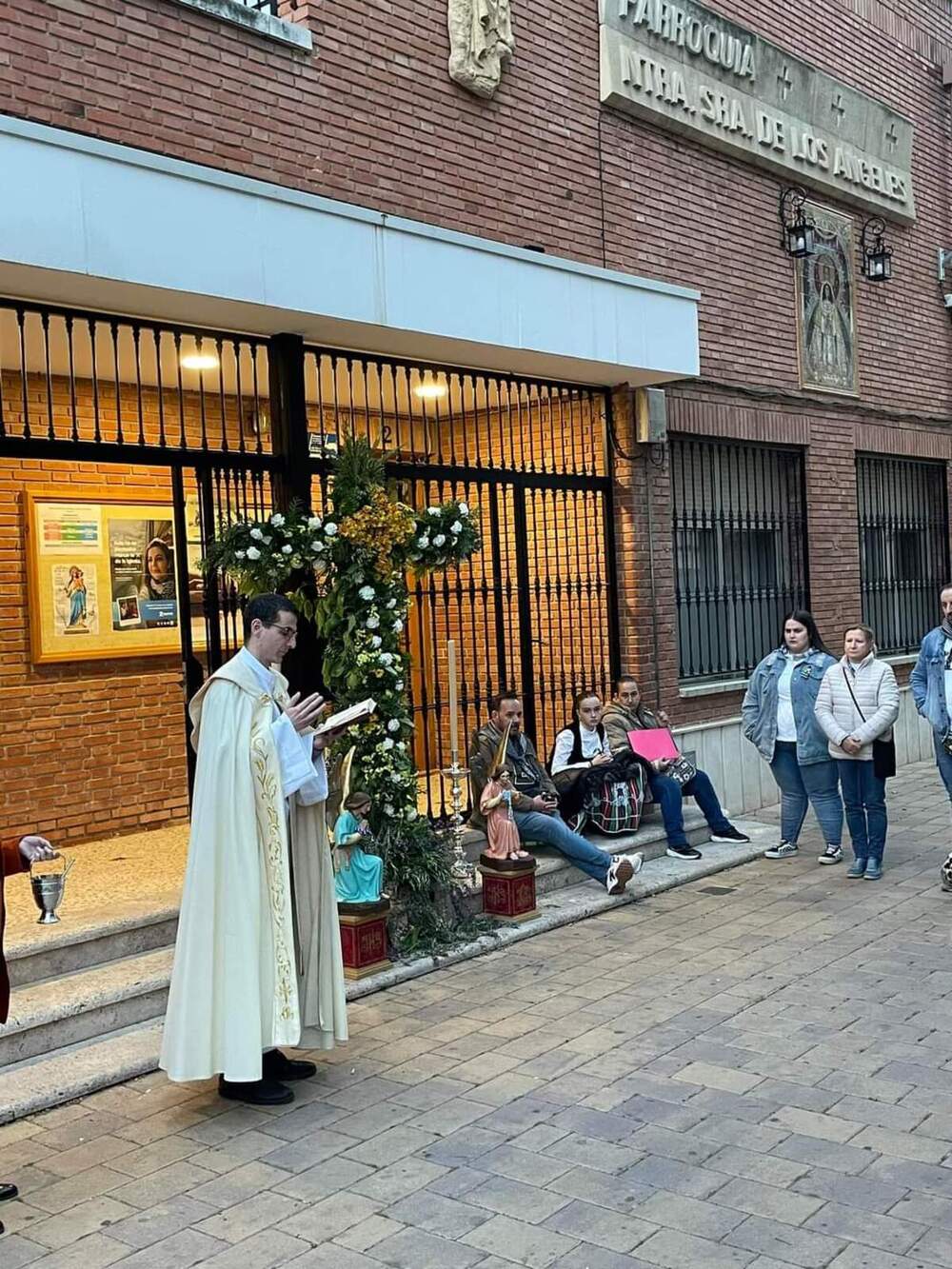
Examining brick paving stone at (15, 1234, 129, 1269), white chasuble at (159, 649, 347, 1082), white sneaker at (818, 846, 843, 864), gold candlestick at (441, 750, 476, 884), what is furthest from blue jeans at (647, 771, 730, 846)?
brick paving stone at (15, 1234, 129, 1269)

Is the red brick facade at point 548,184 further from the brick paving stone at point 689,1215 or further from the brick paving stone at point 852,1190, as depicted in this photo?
the brick paving stone at point 852,1190

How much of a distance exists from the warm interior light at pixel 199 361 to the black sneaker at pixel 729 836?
5084 millimetres

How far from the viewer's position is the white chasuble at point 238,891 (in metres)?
4.74

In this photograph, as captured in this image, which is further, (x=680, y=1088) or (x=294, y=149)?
(x=294, y=149)

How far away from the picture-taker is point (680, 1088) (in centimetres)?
499

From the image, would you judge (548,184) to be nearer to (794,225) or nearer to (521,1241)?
(794,225)

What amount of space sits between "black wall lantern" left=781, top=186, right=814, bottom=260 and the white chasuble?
854 cm

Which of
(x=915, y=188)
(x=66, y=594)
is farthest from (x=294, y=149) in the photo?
(x=915, y=188)

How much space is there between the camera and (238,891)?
4.79m

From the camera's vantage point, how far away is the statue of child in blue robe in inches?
251

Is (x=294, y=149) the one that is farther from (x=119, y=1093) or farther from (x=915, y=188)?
(x=915, y=188)

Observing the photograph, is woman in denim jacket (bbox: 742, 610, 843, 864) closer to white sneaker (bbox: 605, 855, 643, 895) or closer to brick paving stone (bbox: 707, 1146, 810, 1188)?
white sneaker (bbox: 605, 855, 643, 895)

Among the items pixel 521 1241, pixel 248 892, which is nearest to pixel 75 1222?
pixel 248 892

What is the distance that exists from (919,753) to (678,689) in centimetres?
481
